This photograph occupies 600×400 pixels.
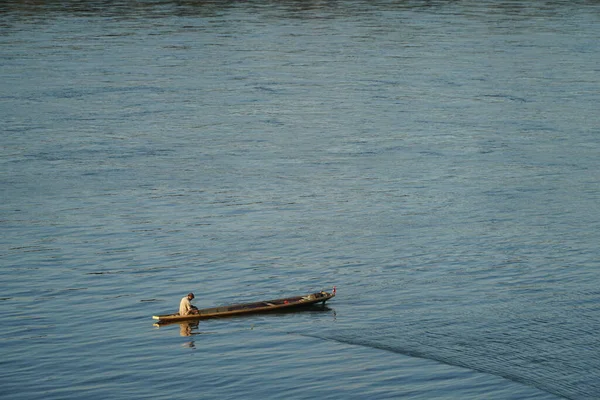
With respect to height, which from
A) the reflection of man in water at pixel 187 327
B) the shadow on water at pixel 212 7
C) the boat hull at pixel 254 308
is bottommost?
the reflection of man in water at pixel 187 327

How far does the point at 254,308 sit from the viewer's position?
49.5 m

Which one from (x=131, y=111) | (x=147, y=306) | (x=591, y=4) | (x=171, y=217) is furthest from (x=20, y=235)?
(x=591, y=4)

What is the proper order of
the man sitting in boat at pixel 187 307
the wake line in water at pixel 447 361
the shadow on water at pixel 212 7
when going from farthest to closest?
the shadow on water at pixel 212 7, the man sitting in boat at pixel 187 307, the wake line in water at pixel 447 361

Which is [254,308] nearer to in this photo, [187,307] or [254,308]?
[254,308]

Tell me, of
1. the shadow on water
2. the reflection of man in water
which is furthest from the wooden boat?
the shadow on water

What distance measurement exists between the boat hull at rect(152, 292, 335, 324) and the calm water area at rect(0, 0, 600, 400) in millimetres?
494

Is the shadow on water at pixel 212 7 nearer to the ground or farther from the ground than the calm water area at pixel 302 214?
farther from the ground

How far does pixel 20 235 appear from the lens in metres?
61.3

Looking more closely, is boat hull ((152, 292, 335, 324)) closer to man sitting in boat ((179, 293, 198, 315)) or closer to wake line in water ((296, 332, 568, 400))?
man sitting in boat ((179, 293, 198, 315))

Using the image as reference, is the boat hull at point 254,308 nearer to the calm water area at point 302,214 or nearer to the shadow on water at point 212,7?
the calm water area at point 302,214

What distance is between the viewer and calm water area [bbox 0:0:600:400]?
147ft

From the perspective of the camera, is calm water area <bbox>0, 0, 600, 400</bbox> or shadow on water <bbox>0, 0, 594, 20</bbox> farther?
shadow on water <bbox>0, 0, 594, 20</bbox>

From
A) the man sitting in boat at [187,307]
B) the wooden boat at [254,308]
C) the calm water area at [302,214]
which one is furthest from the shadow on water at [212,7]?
the man sitting in boat at [187,307]

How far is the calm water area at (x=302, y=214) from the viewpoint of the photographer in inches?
1767
